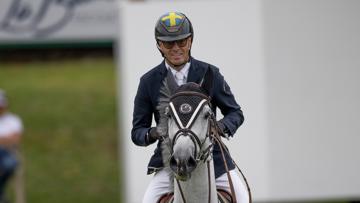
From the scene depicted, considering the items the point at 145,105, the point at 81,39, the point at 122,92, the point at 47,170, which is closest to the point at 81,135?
the point at 47,170

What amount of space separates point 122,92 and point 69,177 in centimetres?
619

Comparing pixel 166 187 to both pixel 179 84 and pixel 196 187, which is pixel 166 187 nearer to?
pixel 196 187

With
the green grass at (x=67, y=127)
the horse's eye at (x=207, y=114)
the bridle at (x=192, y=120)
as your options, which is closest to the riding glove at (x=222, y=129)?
the bridle at (x=192, y=120)

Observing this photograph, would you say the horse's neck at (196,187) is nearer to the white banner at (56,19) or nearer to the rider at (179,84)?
the rider at (179,84)

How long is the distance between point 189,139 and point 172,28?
3.12ft

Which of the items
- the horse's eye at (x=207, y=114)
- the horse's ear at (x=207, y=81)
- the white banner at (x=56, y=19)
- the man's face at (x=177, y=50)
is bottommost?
the horse's eye at (x=207, y=114)

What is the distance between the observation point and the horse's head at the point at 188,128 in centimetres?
642

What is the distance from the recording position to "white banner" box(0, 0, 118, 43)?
17.4 meters

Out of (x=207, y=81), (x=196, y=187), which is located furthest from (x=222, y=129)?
(x=196, y=187)

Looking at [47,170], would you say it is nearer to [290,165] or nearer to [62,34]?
[62,34]

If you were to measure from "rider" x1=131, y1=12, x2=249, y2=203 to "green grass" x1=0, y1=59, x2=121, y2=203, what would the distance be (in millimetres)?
11662

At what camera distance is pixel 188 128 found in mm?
6543

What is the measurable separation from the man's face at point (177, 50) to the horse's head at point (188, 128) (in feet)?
1.17

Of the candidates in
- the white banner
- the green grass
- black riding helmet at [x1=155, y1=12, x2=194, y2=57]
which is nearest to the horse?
black riding helmet at [x1=155, y1=12, x2=194, y2=57]
